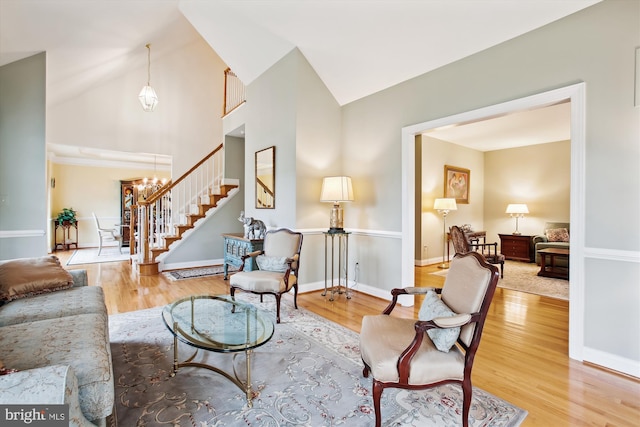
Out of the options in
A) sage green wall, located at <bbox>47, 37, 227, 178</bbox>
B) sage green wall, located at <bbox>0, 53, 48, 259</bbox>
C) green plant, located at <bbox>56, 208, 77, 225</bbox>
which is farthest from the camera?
green plant, located at <bbox>56, 208, 77, 225</bbox>

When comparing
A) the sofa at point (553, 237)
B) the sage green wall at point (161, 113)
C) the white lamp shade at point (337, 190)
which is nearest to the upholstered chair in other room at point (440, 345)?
the white lamp shade at point (337, 190)

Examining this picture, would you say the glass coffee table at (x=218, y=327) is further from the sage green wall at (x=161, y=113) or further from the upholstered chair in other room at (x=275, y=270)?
the sage green wall at (x=161, y=113)

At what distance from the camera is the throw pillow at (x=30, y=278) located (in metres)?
2.36

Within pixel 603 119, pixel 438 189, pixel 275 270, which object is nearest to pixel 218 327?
pixel 275 270

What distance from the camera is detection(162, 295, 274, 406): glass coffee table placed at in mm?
1869

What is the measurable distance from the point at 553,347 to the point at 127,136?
8.02 metres

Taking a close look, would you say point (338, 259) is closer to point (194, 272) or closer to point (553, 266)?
point (194, 272)

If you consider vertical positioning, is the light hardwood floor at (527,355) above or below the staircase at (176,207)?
below

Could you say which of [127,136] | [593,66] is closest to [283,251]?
[593,66]

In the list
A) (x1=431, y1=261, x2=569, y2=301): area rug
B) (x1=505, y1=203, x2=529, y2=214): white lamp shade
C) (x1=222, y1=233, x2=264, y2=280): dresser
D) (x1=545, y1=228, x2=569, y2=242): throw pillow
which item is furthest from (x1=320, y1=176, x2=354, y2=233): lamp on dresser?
(x1=545, y1=228, x2=569, y2=242): throw pillow

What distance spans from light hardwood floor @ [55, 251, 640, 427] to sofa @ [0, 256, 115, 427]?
4.07 feet

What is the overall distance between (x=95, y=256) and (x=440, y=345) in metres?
8.38

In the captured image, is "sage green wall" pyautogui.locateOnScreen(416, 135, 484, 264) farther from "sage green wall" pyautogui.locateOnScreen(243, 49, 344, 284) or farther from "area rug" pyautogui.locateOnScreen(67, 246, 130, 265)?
"area rug" pyautogui.locateOnScreen(67, 246, 130, 265)

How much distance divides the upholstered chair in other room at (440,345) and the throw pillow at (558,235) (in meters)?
6.37
